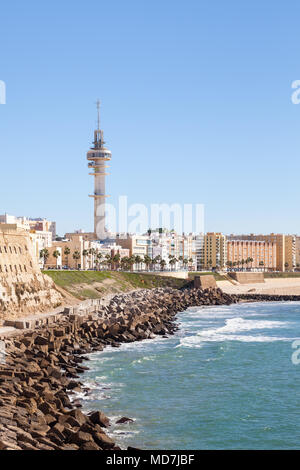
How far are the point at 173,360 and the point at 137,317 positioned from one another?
17.9m

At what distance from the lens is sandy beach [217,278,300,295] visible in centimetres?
12362

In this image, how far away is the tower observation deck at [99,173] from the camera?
518 ft

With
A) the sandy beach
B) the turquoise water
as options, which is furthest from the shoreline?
the sandy beach

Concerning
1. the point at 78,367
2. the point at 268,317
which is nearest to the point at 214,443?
the point at 78,367

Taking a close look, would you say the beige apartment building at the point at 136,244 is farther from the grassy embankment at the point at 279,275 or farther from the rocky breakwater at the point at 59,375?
the rocky breakwater at the point at 59,375

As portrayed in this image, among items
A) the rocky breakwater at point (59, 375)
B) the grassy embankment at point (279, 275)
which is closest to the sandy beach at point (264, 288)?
the grassy embankment at point (279, 275)

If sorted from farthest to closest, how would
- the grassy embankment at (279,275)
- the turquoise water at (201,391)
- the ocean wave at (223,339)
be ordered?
the grassy embankment at (279,275), the ocean wave at (223,339), the turquoise water at (201,391)

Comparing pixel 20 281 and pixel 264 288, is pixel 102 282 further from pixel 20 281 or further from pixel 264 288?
pixel 264 288

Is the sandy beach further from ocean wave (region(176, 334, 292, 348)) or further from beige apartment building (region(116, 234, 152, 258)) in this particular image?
ocean wave (region(176, 334, 292, 348))

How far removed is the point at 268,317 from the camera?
244 ft

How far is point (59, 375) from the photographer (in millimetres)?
30609

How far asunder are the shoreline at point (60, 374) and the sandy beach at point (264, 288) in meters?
57.4

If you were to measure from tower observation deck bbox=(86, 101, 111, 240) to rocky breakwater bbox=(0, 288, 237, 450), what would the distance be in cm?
9306
